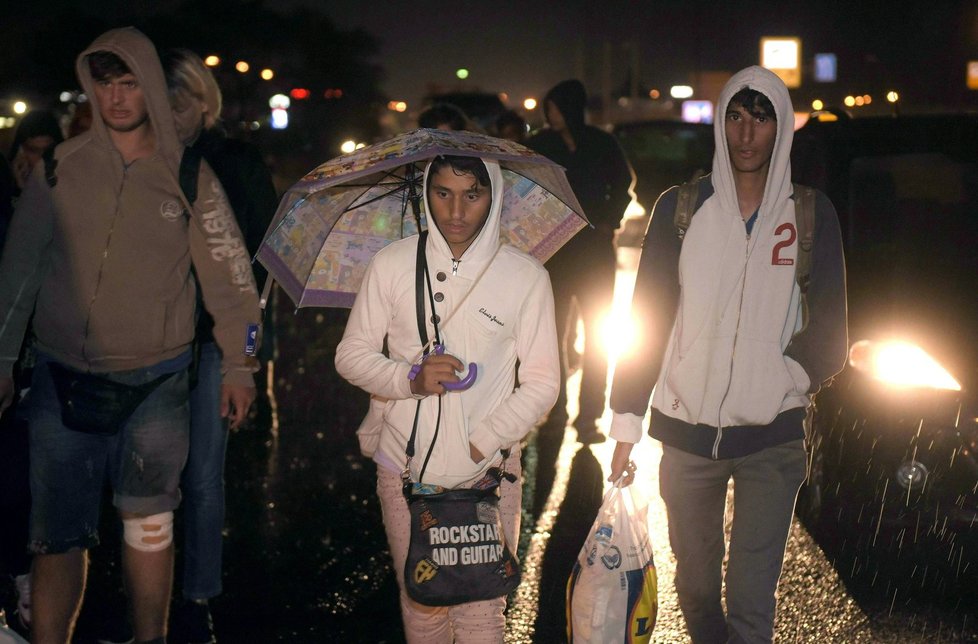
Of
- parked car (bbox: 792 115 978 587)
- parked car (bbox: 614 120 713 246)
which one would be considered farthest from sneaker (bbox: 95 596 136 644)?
parked car (bbox: 614 120 713 246)

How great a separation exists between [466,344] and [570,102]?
187 inches

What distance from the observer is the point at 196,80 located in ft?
15.9

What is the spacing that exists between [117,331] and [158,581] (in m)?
0.86

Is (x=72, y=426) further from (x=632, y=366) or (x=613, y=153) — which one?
(x=613, y=153)

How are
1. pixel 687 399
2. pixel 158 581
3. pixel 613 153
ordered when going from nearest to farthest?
pixel 687 399
pixel 158 581
pixel 613 153

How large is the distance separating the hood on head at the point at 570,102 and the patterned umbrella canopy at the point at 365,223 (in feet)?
12.9

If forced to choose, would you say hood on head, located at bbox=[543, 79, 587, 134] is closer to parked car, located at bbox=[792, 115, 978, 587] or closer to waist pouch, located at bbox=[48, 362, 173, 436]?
parked car, located at bbox=[792, 115, 978, 587]

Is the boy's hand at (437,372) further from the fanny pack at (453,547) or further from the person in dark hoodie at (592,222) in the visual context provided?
the person in dark hoodie at (592,222)

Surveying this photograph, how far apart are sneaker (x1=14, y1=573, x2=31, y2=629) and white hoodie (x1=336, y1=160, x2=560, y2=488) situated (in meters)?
1.89

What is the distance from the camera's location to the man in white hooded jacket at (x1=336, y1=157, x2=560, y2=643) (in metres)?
3.67

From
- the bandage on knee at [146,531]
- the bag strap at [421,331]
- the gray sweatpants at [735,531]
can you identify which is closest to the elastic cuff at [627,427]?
the gray sweatpants at [735,531]

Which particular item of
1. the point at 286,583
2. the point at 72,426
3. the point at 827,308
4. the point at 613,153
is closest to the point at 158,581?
the point at 72,426

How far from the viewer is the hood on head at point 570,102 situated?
8.15 m

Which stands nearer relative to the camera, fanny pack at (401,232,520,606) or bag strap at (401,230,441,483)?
fanny pack at (401,232,520,606)
